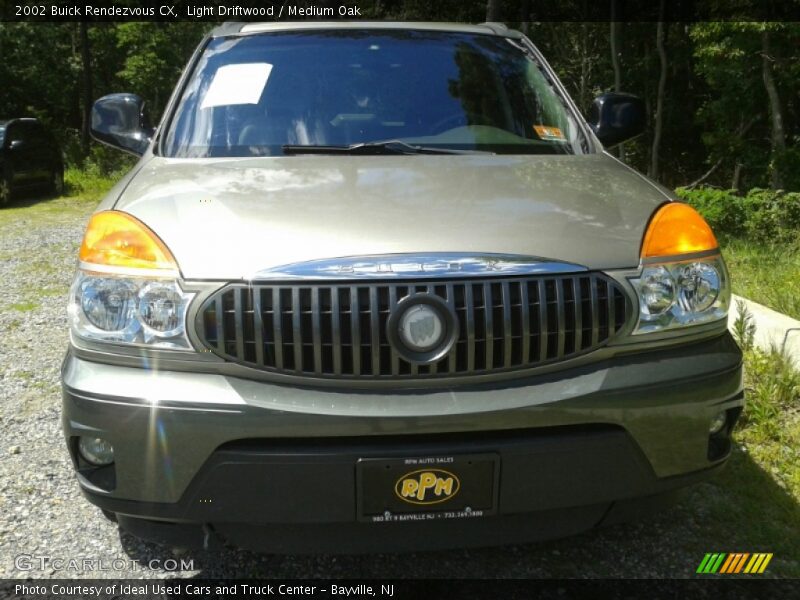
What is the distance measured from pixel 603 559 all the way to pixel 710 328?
94 cm

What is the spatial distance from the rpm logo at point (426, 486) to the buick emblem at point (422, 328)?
0.29 m

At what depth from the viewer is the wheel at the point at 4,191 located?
1318 centimetres

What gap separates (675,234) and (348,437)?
1.14m

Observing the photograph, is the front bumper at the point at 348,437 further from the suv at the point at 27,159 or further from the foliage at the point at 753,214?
the suv at the point at 27,159

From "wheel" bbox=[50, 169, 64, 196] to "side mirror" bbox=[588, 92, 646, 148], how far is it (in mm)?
13907

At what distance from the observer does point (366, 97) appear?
331 cm

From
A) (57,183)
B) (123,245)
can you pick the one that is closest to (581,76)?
(57,183)

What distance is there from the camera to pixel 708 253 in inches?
92.9

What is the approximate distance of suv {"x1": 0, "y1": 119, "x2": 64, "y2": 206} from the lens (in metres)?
13.3

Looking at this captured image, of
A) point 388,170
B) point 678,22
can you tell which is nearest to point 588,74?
point 678,22

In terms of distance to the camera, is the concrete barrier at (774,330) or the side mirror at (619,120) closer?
the side mirror at (619,120)

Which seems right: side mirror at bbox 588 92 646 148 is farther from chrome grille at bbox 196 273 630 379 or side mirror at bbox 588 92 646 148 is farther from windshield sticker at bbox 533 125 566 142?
chrome grille at bbox 196 273 630 379

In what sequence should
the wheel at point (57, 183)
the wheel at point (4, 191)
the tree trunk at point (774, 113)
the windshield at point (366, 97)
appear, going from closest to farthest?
the windshield at point (366, 97) < the wheel at point (4, 191) < the wheel at point (57, 183) < the tree trunk at point (774, 113)

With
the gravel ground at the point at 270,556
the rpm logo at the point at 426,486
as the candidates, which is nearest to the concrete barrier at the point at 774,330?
the gravel ground at the point at 270,556
